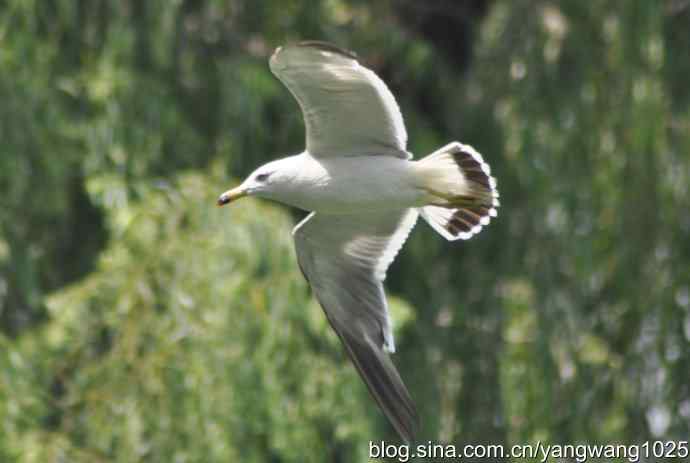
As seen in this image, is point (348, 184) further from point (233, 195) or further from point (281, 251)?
point (281, 251)

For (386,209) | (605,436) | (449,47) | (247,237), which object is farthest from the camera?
(449,47)

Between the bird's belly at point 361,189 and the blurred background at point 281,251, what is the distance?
90cm

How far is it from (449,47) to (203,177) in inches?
76.6

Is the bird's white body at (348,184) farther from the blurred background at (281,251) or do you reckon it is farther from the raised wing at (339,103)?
the blurred background at (281,251)

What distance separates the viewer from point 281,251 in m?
6.63

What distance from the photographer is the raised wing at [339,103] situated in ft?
17.5

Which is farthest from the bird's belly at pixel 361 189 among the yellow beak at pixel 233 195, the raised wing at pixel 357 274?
the raised wing at pixel 357 274

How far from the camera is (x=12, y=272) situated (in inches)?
273

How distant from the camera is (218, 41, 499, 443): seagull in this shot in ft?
17.9

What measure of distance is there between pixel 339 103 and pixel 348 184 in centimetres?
25

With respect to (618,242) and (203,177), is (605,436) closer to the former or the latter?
(618,242)

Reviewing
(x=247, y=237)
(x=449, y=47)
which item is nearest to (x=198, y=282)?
(x=247, y=237)

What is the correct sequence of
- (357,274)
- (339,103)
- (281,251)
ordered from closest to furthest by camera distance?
(339,103) → (357,274) → (281,251)

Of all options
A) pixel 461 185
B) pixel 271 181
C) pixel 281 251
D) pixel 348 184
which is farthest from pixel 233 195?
pixel 281 251
